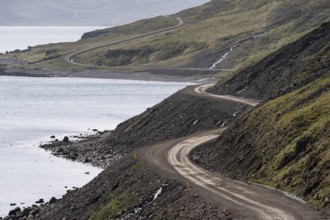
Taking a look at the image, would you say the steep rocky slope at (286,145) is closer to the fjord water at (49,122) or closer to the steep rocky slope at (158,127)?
the steep rocky slope at (158,127)

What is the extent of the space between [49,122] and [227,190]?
269 feet

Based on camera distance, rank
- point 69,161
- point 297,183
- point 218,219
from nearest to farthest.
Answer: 1. point 218,219
2. point 297,183
3. point 69,161

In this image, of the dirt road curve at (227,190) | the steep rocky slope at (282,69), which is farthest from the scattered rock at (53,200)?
the steep rocky slope at (282,69)

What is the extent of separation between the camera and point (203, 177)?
5359 centimetres

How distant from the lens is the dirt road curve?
139 ft

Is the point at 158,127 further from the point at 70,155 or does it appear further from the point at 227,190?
the point at 227,190

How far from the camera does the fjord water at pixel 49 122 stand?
254ft

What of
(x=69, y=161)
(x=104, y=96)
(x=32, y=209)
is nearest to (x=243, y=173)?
(x=32, y=209)

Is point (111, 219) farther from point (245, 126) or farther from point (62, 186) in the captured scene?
point (62, 186)

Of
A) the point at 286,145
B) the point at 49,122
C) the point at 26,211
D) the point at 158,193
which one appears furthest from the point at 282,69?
the point at 49,122

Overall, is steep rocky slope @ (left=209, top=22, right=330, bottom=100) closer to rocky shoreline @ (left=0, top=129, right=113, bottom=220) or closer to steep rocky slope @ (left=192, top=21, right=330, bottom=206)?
steep rocky slope @ (left=192, top=21, right=330, bottom=206)

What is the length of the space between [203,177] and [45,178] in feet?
99.8

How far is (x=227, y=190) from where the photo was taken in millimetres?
49062

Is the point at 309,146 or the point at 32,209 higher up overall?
the point at 309,146
